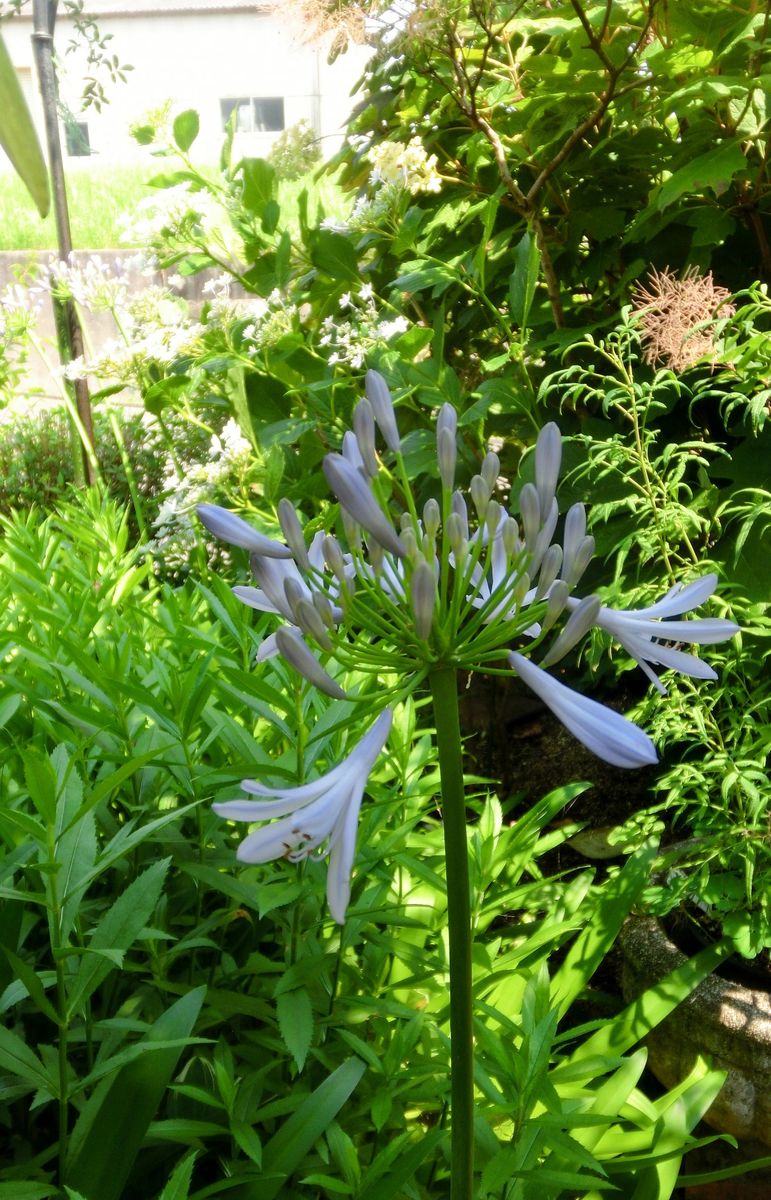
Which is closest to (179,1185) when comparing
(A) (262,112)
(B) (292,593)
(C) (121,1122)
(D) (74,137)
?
(C) (121,1122)

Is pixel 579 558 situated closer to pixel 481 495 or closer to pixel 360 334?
pixel 481 495

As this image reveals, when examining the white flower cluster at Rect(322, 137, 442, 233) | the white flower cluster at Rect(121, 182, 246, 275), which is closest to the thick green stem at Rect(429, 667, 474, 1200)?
the white flower cluster at Rect(322, 137, 442, 233)

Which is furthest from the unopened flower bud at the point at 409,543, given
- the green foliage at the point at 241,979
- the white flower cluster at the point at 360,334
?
the white flower cluster at the point at 360,334

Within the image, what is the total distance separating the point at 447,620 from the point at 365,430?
4.8 inches

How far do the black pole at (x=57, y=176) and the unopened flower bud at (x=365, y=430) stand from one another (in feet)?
7.18

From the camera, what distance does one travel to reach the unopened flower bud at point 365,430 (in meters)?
0.57

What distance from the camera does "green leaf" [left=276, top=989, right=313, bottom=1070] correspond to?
2.77 feet

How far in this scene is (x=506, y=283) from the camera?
196 centimetres

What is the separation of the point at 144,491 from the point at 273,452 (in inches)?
85.2

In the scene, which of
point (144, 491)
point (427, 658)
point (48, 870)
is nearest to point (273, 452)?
point (48, 870)

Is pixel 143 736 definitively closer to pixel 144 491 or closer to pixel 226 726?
pixel 226 726

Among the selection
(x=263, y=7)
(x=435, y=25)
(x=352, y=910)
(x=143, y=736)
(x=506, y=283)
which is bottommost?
(x=352, y=910)

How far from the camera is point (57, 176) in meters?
2.83

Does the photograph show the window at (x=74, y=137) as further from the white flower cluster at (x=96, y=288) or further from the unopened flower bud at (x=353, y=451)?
the unopened flower bud at (x=353, y=451)
